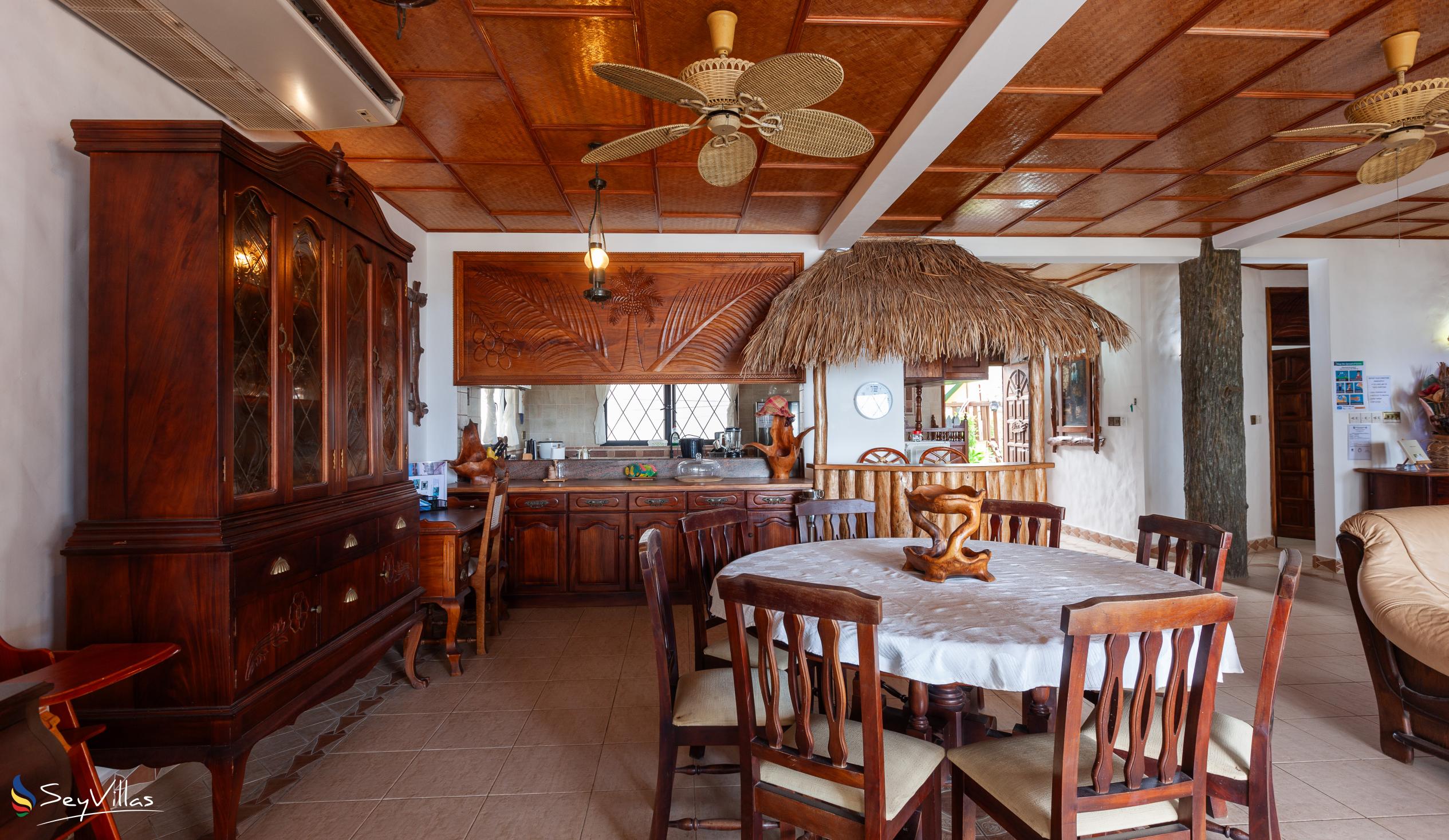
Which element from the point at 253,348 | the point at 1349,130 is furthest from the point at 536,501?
the point at 1349,130

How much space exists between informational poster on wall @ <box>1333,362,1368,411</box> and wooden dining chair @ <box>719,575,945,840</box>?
661cm

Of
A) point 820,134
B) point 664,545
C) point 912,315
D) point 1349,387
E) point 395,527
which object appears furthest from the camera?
point 1349,387

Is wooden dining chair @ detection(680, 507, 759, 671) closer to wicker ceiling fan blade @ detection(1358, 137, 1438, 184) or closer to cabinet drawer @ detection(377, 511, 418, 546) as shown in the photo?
cabinet drawer @ detection(377, 511, 418, 546)

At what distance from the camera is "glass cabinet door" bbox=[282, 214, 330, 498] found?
2498mm

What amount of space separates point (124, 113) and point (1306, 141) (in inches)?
237

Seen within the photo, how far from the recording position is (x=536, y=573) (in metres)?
5.13

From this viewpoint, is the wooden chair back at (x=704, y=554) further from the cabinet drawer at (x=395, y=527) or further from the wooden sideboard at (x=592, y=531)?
the wooden sideboard at (x=592, y=531)

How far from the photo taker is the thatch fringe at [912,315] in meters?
5.32

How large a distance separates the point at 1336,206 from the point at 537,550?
6450mm

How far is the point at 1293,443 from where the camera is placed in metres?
7.91

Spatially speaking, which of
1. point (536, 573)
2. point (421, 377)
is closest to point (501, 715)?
point (536, 573)

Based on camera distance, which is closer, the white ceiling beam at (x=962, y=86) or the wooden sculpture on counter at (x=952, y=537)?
the wooden sculpture on counter at (x=952, y=537)

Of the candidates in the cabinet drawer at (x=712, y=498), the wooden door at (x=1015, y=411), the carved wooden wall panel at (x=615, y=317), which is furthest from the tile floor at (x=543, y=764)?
the wooden door at (x=1015, y=411)

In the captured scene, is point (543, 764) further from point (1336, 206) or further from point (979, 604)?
point (1336, 206)
